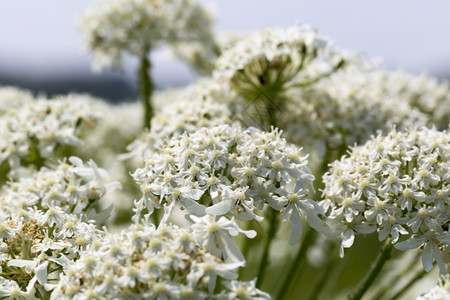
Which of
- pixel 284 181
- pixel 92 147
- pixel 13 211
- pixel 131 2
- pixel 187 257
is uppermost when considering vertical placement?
pixel 131 2

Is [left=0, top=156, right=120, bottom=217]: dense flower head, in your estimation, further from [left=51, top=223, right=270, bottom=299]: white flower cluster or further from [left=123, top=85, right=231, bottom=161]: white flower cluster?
[left=51, top=223, right=270, bottom=299]: white flower cluster

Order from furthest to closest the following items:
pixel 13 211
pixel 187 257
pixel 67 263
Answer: pixel 13 211, pixel 67 263, pixel 187 257

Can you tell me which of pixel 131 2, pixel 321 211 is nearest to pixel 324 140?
pixel 321 211

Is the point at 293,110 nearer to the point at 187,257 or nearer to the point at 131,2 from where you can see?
the point at 131,2

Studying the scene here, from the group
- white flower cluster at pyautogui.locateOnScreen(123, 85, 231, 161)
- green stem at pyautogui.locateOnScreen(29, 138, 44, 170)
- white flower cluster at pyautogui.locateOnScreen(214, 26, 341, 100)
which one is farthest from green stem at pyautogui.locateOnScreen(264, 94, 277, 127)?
green stem at pyautogui.locateOnScreen(29, 138, 44, 170)

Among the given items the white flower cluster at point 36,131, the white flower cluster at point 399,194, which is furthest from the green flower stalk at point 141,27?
the white flower cluster at point 399,194

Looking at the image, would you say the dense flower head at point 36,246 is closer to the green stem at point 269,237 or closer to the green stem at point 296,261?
the green stem at point 269,237

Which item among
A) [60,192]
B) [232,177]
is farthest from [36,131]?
[232,177]
